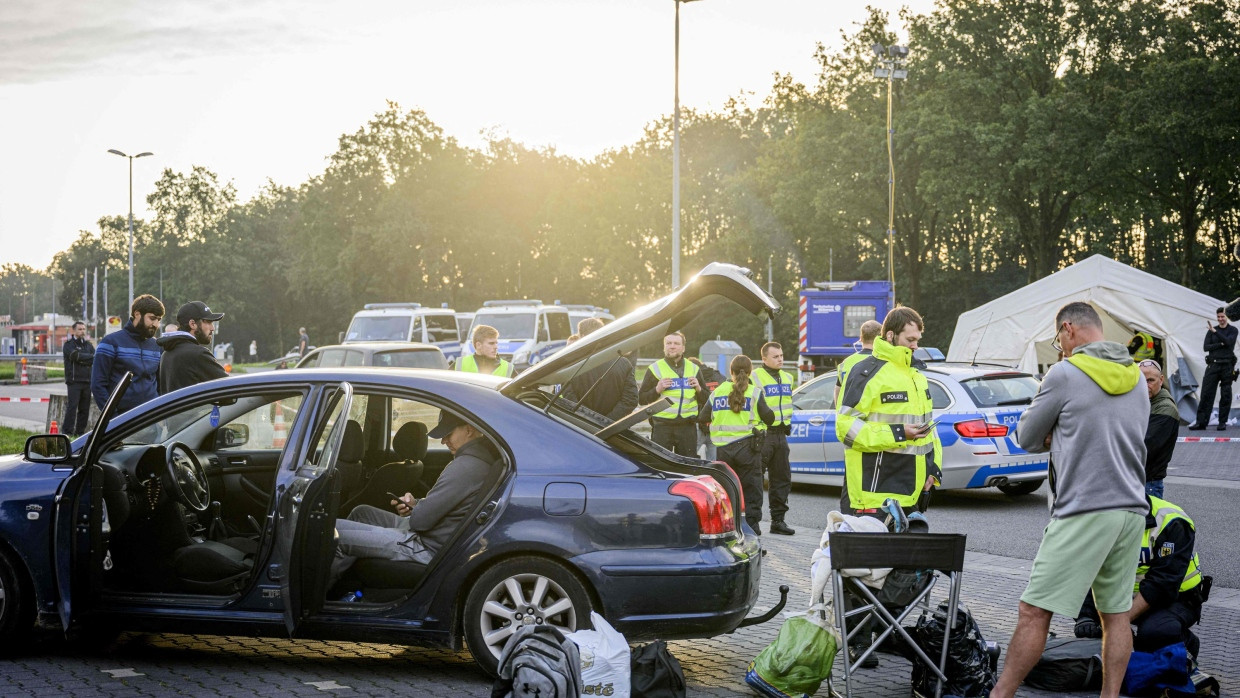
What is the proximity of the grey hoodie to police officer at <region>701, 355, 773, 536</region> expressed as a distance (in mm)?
5083

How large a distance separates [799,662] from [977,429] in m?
6.95

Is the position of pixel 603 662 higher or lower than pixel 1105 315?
lower

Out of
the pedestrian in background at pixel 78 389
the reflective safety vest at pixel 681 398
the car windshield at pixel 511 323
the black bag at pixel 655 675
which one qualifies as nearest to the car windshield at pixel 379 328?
the car windshield at pixel 511 323

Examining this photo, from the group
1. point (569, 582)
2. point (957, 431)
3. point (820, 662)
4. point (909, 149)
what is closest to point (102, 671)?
point (569, 582)

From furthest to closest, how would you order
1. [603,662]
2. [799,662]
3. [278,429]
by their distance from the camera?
[278,429] < [799,662] < [603,662]

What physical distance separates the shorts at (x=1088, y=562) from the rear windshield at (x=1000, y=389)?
6936 millimetres

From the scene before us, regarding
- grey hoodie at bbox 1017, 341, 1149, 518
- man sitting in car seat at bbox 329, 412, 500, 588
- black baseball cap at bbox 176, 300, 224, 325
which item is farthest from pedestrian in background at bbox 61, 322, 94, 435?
grey hoodie at bbox 1017, 341, 1149, 518

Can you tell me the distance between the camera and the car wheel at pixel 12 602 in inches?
217

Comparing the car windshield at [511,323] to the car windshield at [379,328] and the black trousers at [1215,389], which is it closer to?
the car windshield at [379,328]

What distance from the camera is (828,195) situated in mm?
41094

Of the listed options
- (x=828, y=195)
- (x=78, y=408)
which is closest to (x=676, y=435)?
(x=78, y=408)

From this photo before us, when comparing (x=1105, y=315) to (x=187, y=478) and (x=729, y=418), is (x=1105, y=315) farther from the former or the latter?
(x=187, y=478)

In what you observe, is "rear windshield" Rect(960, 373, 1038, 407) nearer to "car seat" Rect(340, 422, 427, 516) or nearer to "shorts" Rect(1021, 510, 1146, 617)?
"car seat" Rect(340, 422, 427, 516)

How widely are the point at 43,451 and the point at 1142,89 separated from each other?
3297 cm
